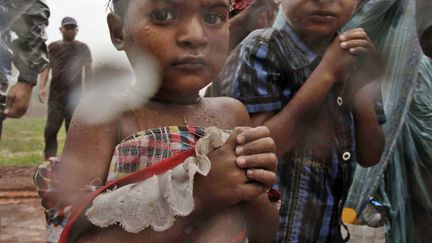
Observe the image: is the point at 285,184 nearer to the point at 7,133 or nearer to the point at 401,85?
the point at 401,85

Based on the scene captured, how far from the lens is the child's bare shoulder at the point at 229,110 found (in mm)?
1073

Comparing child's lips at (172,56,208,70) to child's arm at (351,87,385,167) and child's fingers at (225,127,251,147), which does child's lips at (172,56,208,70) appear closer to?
child's fingers at (225,127,251,147)

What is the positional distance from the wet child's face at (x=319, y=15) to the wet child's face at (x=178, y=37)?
0.40m

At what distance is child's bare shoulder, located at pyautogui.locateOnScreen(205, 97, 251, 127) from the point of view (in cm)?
107

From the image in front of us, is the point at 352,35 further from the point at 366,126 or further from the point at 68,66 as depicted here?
the point at 68,66

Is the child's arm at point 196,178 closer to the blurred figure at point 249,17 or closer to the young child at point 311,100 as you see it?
the young child at point 311,100

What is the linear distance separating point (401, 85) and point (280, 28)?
0.59 metres

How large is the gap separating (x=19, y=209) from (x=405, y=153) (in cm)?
313

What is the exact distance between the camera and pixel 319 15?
1325 millimetres

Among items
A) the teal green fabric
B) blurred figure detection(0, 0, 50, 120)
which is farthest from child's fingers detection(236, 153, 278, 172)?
blurred figure detection(0, 0, 50, 120)

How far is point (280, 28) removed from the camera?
4.74ft

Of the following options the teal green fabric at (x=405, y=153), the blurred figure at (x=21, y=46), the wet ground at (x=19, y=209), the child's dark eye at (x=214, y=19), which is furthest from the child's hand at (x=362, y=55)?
the wet ground at (x=19, y=209)

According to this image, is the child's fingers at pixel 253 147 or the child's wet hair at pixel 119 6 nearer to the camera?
the child's fingers at pixel 253 147

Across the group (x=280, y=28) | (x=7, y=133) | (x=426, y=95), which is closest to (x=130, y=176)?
(x=280, y=28)
